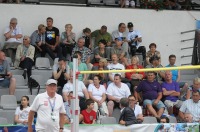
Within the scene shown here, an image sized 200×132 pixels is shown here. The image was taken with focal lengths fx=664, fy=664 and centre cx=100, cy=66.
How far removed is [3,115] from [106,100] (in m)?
3.00

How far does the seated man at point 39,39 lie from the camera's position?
19938 mm

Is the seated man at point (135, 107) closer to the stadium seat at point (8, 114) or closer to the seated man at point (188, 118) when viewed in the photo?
the seated man at point (188, 118)

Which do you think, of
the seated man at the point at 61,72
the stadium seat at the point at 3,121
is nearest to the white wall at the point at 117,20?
the seated man at the point at 61,72

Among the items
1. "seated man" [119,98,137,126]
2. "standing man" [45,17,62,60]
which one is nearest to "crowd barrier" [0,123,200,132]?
"seated man" [119,98,137,126]

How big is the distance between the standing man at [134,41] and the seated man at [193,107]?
354 cm

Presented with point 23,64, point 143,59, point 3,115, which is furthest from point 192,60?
point 3,115

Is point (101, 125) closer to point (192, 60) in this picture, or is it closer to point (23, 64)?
point (23, 64)

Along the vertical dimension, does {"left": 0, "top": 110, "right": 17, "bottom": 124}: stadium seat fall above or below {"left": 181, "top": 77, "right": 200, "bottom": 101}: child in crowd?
below

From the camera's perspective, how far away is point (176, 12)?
74.5ft

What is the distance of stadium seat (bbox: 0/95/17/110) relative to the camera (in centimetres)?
1728

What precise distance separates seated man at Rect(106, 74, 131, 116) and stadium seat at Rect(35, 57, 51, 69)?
2341mm

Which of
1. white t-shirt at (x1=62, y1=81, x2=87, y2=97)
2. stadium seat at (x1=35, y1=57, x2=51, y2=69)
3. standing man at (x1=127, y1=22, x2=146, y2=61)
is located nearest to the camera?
white t-shirt at (x1=62, y1=81, x2=87, y2=97)

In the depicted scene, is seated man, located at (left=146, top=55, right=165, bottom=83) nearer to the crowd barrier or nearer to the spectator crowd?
the spectator crowd

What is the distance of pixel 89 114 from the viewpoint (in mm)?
16766
